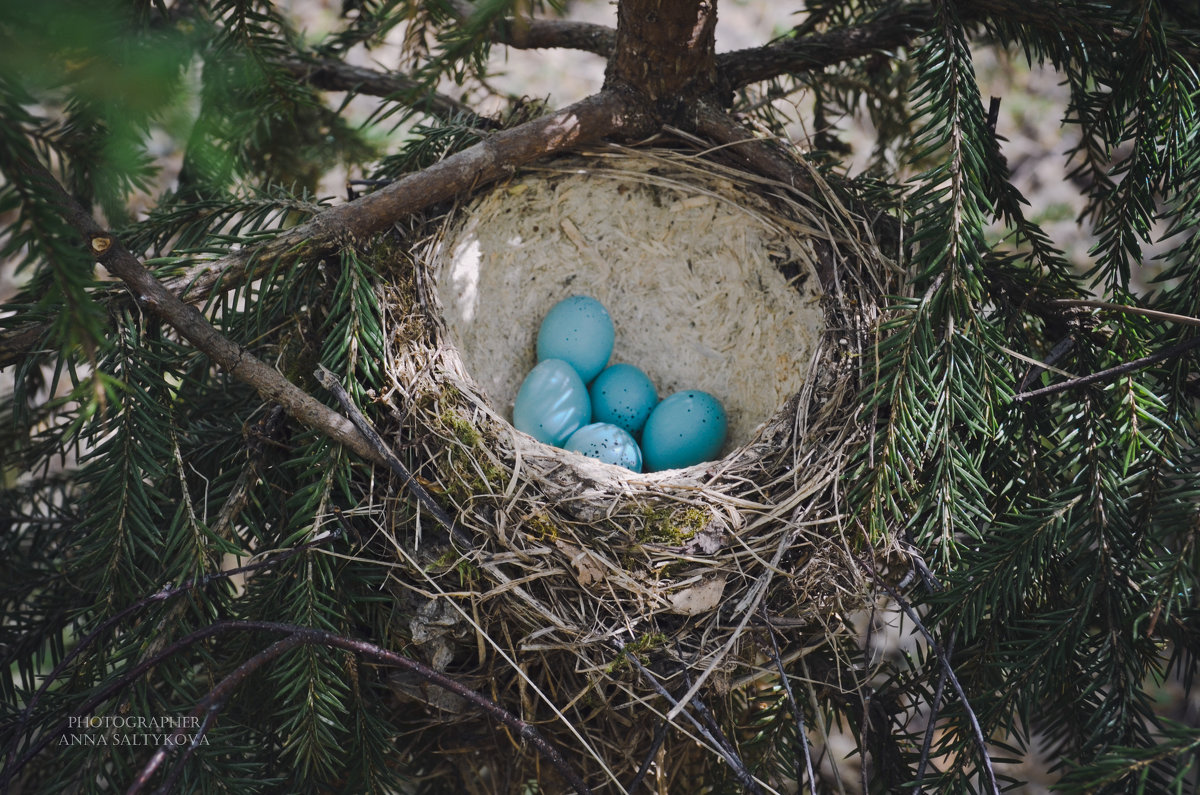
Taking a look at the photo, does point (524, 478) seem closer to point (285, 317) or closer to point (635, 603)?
point (635, 603)

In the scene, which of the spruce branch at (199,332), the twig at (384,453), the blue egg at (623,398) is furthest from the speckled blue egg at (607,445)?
the spruce branch at (199,332)

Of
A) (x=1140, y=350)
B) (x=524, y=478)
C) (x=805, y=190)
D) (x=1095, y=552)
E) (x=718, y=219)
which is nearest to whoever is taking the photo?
(x=1095, y=552)

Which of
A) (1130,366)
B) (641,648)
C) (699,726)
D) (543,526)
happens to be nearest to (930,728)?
(699,726)

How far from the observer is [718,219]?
220 centimetres

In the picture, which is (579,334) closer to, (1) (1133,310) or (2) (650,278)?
(2) (650,278)

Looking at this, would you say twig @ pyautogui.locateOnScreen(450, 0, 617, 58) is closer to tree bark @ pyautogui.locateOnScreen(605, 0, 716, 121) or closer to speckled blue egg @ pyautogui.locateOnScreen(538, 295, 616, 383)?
tree bark @ pyautogui.locateOnScreen(605, 0, 716, 121)

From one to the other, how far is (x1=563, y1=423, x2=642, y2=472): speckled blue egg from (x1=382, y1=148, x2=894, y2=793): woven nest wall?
194mm

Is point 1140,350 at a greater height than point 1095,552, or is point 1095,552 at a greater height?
point 1140,350

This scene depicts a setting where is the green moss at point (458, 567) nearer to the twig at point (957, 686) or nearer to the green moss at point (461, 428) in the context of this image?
the green moss at point (461, 428)

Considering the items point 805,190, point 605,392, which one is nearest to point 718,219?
point 805,190

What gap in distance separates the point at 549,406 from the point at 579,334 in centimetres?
25

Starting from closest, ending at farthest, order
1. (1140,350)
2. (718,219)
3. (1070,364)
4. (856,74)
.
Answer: (1140,350) → (1070,364) → (718,219) → (856,74)

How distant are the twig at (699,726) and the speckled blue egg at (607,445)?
1.90ft

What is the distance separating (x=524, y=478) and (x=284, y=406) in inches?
Answer: 18.9
